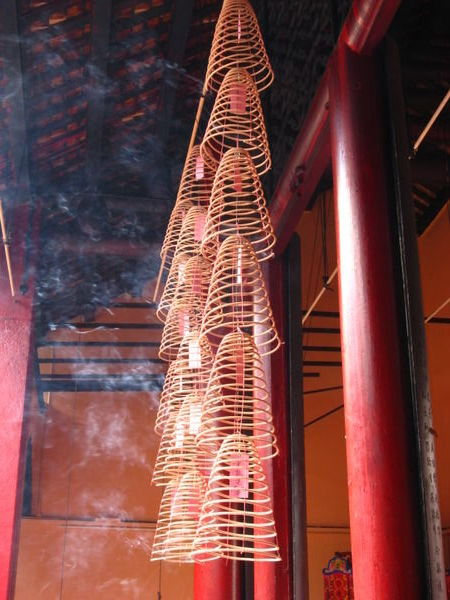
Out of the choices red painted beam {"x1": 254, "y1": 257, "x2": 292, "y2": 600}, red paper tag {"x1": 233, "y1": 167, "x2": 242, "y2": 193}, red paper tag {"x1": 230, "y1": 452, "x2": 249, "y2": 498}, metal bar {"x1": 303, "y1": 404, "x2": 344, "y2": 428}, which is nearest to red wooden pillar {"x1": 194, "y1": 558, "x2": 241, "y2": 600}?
red painted beam {"x1": 254, "y1": 257, "x2": 292, "y2": 600}

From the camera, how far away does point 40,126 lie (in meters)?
4.14

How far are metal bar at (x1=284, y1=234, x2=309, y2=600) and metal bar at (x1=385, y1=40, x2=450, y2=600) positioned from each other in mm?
1254

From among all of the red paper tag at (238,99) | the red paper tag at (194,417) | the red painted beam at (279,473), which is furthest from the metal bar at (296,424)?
the red paper tag at (238,99)

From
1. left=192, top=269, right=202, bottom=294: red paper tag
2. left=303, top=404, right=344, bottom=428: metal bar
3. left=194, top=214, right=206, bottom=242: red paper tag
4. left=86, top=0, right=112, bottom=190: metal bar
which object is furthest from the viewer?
left=303, top=404, right=344, bottom=428: metal bar

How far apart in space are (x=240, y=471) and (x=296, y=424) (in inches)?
63.1

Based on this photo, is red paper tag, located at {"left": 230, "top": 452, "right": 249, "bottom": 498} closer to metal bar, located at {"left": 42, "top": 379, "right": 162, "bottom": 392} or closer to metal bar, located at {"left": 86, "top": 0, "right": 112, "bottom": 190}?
metal bar, located at {"left": 86, "top": 0, "right": 112, "bottom": 190}

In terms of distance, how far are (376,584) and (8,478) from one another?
2.94 m

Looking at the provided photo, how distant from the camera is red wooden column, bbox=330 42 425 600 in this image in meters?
1.82

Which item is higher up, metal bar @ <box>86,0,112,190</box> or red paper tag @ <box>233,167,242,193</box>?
metal bar @ <box>86,0,112,190</box>

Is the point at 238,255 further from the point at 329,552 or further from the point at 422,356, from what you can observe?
the point at 329,552

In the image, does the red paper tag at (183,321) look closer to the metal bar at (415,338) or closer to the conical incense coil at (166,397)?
the conical incense coil at (166,397)

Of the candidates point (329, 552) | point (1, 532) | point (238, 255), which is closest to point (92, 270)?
point (1, 532)

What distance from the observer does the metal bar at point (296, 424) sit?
305 centimetres

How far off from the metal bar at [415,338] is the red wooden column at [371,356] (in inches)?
1.0
